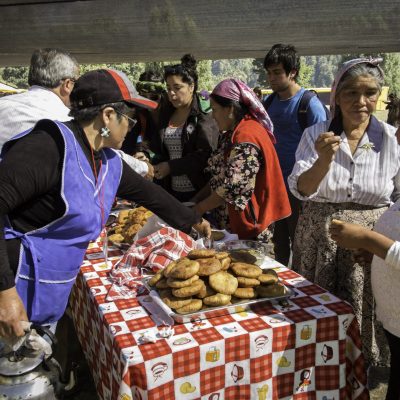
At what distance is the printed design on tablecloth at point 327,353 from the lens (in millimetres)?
1683

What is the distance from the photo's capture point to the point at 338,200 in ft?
7.02

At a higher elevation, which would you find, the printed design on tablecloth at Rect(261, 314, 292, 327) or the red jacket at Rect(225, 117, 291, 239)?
the red jacket at Rect(225, 117, 291, 239)

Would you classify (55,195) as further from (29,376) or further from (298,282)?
(298,282)

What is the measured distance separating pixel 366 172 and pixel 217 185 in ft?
3.28

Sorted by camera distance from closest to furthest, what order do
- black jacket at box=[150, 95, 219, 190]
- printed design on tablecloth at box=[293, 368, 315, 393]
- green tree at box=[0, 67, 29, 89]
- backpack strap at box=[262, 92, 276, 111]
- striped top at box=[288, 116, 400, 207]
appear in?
printed design on tablecloth at box=[293, 368, 315, 393] → striped top at box=[288, 116, 400, 207] → black jacket at box=[150, 95, 219, 190] → backpack strap at box=[262, 92, 276, 111] → green tree at box=[0, 67, 29, 89]

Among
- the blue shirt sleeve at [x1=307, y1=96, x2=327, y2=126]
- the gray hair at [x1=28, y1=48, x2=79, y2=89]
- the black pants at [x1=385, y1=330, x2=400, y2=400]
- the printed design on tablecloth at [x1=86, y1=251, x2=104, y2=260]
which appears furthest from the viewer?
the blue shirt sleeve at [x1=307, y1=96, x2=327, y2=126]

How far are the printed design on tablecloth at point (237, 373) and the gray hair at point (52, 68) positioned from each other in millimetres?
2271

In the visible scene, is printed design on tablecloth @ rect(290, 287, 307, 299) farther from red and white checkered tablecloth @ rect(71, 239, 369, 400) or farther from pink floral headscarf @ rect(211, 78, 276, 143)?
pink floral headscarf @ rect(211, 78, 276, 143)

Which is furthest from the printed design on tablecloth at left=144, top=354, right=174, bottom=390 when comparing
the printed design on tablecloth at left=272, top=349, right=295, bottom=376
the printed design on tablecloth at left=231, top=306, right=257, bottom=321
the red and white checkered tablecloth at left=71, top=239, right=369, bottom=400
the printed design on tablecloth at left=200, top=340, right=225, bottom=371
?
the printed design on tablecloth at left=272, top=349, right=295, bottom=376

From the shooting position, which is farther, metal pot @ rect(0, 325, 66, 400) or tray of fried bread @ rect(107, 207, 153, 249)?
tray of fried bread @ rect(107, 207, 153, 249)

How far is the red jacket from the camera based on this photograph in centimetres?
249

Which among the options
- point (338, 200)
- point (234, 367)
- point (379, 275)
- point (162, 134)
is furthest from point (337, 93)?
point (162, 134)

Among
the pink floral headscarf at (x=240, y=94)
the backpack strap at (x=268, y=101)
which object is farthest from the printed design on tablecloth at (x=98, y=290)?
the backpack strap at (x=268, y=101)

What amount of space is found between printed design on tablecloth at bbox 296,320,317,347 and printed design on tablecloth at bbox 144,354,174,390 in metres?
0.55
